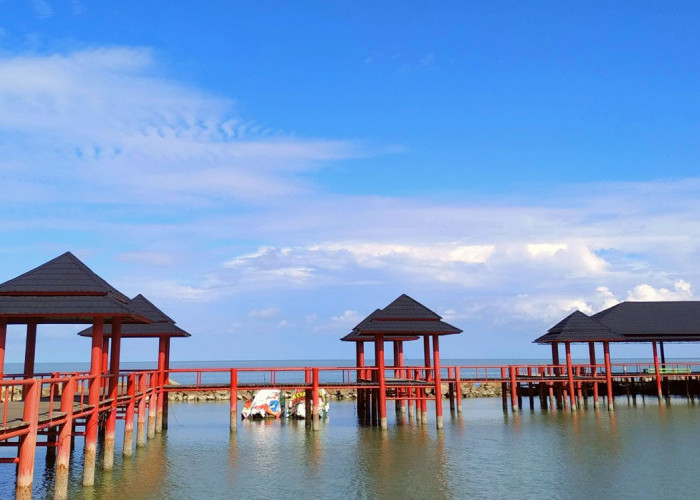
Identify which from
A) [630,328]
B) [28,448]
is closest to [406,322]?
→ [28,448]

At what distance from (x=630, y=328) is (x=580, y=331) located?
23.7 feet

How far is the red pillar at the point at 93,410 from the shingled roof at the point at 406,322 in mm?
12878

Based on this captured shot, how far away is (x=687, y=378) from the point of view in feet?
143

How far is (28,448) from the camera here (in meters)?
12.8

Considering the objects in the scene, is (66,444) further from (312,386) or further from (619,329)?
(619,329)

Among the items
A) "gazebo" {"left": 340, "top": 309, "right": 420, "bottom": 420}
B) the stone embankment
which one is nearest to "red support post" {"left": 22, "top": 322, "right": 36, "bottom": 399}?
"gazebo" {"left": 340, "top": 309, "right": 420, "bottom": 420}

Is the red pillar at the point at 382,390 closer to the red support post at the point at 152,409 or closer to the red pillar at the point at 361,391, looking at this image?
the red pillar at the point at 361,391

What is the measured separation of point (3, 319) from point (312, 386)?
14506mm

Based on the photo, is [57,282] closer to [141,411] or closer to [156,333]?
[141,411]

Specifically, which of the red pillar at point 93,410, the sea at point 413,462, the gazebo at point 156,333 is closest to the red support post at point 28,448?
the sea at point 413,462

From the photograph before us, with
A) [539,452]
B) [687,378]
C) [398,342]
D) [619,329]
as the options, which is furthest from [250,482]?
[687,378]

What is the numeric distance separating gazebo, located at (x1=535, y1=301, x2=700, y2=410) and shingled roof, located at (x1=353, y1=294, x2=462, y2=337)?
10.7 metres

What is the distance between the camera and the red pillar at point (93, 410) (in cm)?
1695

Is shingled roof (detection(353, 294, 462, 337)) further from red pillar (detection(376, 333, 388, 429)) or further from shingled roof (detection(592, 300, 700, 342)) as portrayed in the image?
shingled roof (detection(592, 300, 700, 342))
